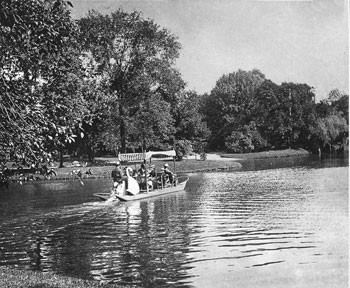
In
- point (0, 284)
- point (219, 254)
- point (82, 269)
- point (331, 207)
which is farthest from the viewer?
point (331, 207)

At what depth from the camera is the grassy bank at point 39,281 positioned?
8.38 m

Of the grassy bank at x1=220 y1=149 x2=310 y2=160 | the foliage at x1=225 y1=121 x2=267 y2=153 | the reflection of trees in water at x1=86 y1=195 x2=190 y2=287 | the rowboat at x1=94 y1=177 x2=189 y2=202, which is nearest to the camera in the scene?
the reflection of trees in water at x1=86 y1=195 x2=190 y2=287

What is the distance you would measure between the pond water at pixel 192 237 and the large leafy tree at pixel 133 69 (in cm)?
998

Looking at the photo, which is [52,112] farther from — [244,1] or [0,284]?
[244,1]

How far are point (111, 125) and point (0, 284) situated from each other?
28480 mm

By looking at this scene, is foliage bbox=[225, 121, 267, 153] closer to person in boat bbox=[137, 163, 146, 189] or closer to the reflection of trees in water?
person in boat bbox=[137, 163, 146, 189]

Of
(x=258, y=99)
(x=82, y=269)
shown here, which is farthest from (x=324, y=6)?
(x=258, y=99)

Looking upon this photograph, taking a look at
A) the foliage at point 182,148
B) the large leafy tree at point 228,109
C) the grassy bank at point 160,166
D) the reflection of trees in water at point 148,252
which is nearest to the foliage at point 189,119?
the foliage at point 182,148

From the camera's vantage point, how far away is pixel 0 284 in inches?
328

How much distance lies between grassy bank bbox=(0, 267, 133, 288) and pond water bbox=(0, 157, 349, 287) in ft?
2.85

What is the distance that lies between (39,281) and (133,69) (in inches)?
961

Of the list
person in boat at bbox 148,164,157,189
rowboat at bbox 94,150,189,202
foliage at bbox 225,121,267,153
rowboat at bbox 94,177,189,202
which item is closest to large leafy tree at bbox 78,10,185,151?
rowboat at bbox 94,150,189,202

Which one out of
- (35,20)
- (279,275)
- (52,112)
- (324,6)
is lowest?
(279,275)

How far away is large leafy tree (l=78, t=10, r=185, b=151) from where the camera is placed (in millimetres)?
28922
